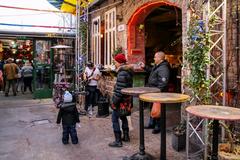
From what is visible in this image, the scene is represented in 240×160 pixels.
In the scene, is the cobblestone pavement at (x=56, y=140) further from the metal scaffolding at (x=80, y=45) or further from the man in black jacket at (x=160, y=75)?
the metal scaffolding at (x=80, y=45)

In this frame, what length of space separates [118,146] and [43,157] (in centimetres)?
133

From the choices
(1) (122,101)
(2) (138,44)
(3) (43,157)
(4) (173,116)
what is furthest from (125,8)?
(3) (43,157)

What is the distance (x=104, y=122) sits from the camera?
288 inches

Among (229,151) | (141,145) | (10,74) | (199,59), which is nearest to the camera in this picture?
(229,151)

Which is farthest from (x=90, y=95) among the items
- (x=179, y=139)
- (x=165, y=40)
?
(x=165, y=40)

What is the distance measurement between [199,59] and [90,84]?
443 centimetres

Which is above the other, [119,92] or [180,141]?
[119,92]

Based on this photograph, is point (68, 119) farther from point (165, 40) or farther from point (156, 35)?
point (165, 40)

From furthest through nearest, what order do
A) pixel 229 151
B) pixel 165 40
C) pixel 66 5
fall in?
pixel 165 40 → pixel 66 5 → pixel 229 151

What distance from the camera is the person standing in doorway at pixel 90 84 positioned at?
8.26 m

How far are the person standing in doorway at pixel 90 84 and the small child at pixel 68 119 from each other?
104 inches

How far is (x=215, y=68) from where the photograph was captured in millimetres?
4953

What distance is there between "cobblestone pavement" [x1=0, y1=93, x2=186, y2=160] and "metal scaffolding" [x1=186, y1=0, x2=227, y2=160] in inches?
17.9

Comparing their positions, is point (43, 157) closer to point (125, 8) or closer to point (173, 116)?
point (173, 116)
